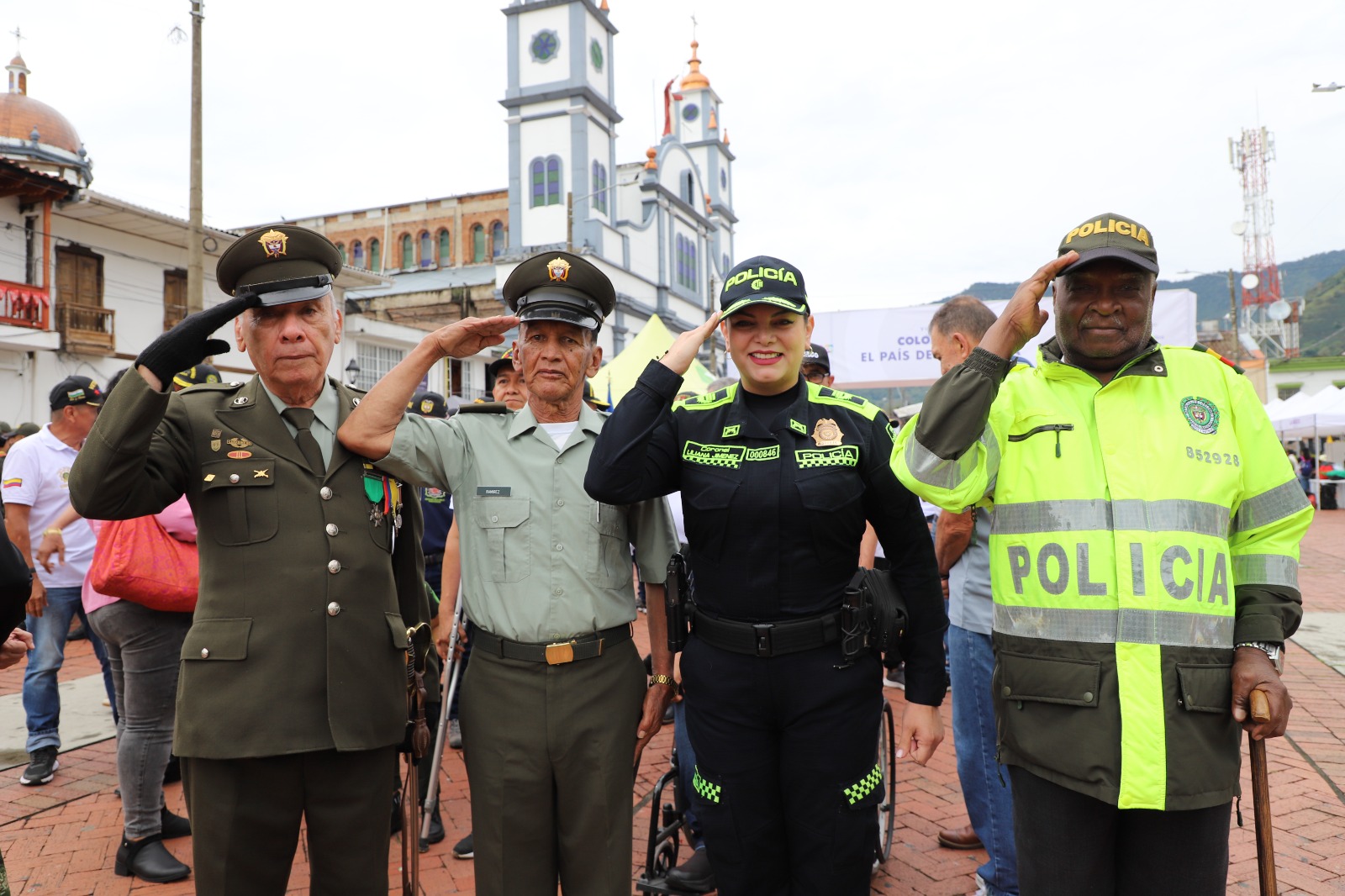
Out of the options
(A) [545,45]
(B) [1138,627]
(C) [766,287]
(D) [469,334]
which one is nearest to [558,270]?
(D) [469,334]

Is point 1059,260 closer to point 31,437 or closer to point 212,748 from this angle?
point 212,748

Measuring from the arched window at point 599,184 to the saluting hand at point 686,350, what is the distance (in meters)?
33.2

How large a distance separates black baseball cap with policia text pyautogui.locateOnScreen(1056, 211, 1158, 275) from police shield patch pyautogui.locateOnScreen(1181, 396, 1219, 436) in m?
0.33

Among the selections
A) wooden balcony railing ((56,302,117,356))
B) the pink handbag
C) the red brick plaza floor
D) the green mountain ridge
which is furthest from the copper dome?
the green mountain ridge

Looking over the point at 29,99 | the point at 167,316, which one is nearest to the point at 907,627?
the point at 167,316

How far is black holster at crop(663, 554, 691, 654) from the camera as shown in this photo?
2586 millimetres

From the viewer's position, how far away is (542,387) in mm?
2680

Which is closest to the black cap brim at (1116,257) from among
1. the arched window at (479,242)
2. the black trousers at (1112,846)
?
the black trousers at (1112,846)

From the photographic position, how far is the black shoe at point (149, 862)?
3.47m

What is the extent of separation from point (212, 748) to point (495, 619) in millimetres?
805

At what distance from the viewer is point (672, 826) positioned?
3301 mm

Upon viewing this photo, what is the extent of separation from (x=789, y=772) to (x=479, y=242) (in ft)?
140

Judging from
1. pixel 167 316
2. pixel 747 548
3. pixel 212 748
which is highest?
pixel 167 316

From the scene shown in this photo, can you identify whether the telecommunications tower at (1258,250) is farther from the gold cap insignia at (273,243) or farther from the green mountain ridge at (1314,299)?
the gold cap insignia at (273,243)
